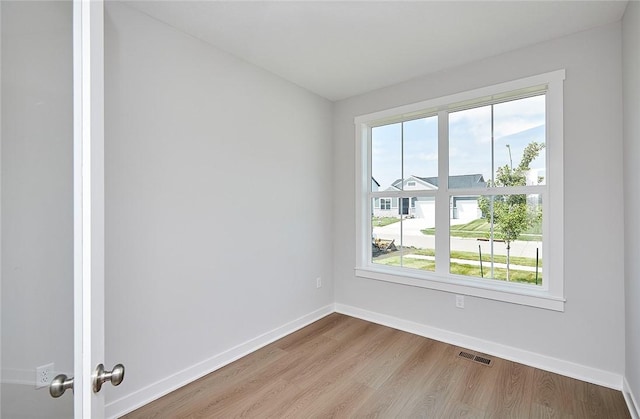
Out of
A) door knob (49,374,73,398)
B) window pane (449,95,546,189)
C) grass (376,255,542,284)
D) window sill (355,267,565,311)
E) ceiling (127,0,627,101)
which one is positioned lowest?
window sill (355,267,565,311)

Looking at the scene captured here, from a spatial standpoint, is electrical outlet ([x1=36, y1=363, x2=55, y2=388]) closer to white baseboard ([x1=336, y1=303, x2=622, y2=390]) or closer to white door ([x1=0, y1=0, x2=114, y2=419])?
white door ([x1=0, y1=0, x2=114, y2=419])

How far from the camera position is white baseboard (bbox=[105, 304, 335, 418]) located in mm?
1847

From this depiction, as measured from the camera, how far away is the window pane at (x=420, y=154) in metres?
3.03

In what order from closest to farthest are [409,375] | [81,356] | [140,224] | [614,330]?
[81,356] → [140,224] → [614,330] → [409,375]

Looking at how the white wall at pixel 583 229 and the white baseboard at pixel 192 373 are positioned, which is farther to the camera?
the white wall at pixel 583 229

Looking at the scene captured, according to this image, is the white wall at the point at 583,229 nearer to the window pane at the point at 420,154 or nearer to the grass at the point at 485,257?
the grass at the point at 485,257

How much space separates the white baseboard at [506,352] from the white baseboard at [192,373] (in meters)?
0.94

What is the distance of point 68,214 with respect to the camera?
0.84m

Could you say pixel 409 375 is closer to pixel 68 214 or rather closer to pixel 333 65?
pixel 68 214

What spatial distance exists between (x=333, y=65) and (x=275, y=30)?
2.34 ft

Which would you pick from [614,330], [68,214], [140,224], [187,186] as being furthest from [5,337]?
[614,330]

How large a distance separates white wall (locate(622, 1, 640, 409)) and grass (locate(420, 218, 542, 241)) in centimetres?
54

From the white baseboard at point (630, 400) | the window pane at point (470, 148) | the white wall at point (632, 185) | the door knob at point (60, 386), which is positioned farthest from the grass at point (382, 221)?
the door knob at point (60, 386)

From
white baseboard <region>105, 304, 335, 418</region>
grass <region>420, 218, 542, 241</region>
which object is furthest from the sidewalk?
white baseboard <region>105, 304, 335, 418</region>
